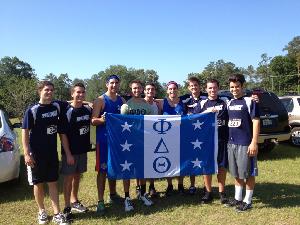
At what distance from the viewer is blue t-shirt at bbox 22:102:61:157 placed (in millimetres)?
5520

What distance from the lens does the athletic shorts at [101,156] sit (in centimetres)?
625

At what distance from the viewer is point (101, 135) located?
6305 mm

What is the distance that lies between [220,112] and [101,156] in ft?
6.77

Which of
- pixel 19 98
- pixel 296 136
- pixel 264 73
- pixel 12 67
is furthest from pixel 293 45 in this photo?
pixel 296 136

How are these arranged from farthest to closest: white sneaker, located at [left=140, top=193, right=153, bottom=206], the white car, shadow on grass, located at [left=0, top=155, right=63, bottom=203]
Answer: shadow on grass, located at [left=0, top=155, right=63, bottom=203] → the white car → white sneaker, located at [left=140, top=193, right=153, bottom=206]

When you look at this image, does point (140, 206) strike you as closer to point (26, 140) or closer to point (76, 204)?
point (76, 204)

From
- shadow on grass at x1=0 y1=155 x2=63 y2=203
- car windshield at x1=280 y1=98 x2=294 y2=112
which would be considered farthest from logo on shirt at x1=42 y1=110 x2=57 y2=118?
car windshield at x1=280 y1=98 x2=294 y2=112

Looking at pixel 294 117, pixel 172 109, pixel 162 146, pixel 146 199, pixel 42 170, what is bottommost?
pixel 146 199

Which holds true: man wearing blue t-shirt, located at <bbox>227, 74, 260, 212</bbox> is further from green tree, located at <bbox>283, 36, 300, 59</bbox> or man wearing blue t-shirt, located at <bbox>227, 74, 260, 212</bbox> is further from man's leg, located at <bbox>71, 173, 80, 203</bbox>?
green tree, located at <bbox>283, 36, 300, 59</bbox>

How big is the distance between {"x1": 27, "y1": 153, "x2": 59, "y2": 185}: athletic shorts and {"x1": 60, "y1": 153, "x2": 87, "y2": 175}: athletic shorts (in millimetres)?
235

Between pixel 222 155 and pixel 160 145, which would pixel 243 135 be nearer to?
pixel 222 155

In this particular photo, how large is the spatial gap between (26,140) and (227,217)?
3.09 metres

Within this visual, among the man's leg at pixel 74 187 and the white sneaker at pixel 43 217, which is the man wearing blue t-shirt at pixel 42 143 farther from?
the man's leg at pixel 74 187

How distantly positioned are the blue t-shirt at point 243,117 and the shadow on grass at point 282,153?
4.78m
